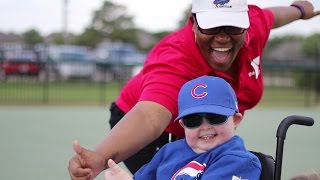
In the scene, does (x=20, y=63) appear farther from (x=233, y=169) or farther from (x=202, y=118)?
(x=233, y=169)

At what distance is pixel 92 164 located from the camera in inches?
83.7

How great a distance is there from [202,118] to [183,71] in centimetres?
47

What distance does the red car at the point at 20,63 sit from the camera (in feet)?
43.6

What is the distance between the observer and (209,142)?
6.94 feet

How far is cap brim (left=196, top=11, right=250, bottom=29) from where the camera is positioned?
240cm

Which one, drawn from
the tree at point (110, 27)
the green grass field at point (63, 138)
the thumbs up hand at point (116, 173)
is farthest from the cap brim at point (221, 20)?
the tree at point (110, 27)

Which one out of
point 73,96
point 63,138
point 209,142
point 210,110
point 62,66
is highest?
point 210,110

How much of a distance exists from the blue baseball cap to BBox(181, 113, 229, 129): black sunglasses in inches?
0.8

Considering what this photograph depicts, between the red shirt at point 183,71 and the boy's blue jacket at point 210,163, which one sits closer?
the boy's blue jacket at point 210,163

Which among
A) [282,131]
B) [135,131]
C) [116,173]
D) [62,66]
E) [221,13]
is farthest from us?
[62,66]

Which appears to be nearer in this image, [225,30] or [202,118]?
[202,118]

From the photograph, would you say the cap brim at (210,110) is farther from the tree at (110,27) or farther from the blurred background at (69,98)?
the tree at (110,27)

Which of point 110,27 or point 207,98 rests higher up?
point 207,98

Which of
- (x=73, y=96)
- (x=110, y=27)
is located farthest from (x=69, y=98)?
(x=110, y=27)
